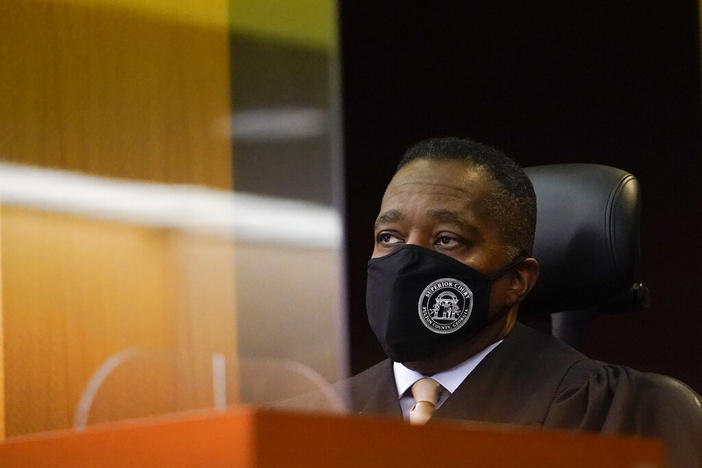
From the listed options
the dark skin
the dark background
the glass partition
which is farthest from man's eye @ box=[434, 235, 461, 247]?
the dark background

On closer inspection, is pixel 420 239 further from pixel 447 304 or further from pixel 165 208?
pixel 165 208

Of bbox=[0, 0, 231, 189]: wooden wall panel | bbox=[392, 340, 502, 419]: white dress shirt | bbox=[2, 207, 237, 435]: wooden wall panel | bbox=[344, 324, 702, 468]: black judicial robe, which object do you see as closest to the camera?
bbox=[344, 324, 702, 468]: black judicial robe

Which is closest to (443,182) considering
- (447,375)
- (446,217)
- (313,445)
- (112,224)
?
(446,217)

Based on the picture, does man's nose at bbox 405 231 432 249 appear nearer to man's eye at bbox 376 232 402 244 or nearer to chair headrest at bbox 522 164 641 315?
man's eye at bbox 376 232 402 244

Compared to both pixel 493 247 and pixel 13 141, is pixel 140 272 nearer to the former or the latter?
pixel 13 141

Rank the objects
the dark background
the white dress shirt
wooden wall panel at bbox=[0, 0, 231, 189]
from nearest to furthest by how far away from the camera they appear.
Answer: the white dress shirt
wooden wall panel at bbox=[0, 0, 231, 189]
the dark background

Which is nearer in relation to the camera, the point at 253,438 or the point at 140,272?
the point at 253,438

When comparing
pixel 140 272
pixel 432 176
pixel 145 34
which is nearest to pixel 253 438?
pixel 432 176

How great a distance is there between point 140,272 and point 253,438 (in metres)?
2.59

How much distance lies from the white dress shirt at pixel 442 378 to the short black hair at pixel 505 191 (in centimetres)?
20

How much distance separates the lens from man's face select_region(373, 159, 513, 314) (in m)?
2.19

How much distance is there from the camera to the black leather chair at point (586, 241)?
2211 millimetres

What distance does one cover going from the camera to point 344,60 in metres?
3.83

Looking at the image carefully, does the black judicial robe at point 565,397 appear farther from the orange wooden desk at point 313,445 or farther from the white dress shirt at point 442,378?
the orange wooden desk at point 313,445
